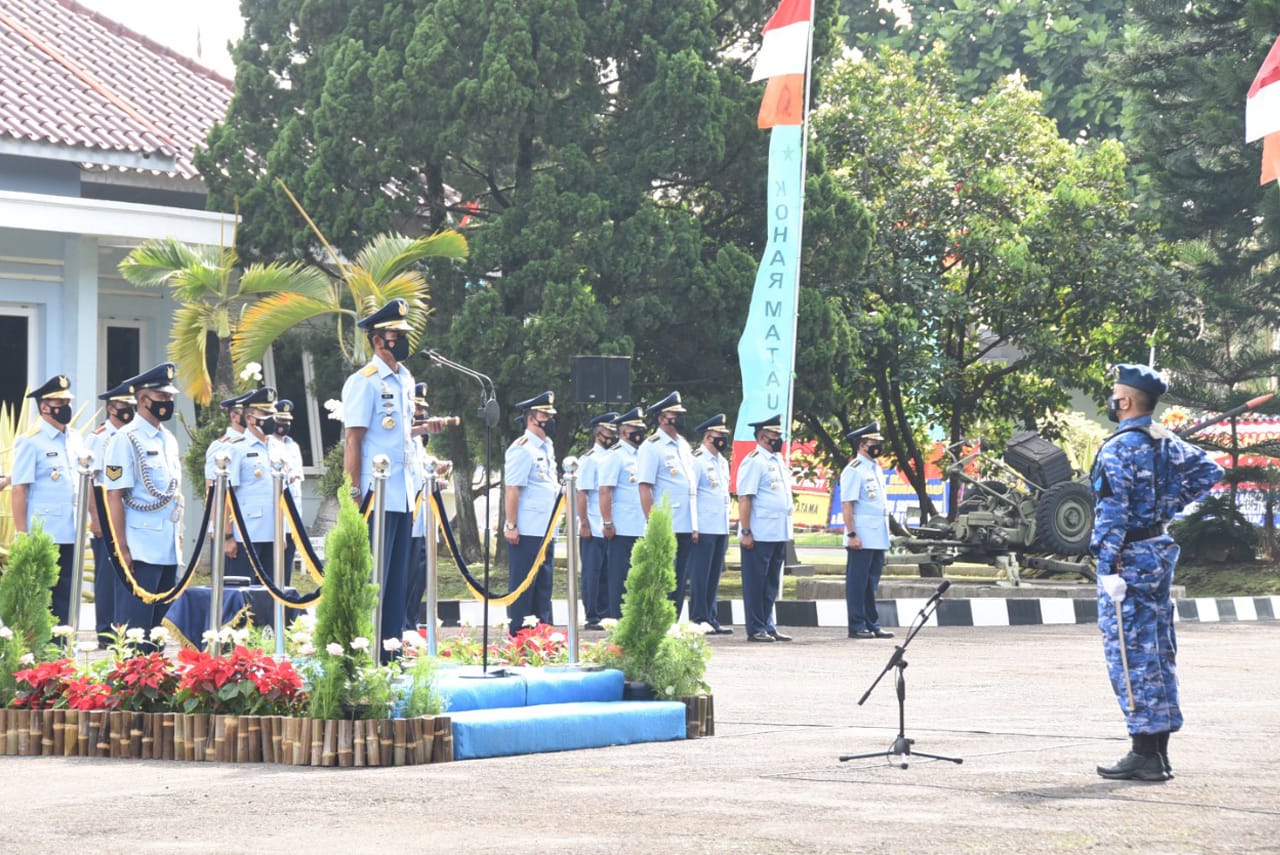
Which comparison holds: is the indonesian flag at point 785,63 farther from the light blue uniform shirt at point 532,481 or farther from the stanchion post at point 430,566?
the stanchion post at point 430,566

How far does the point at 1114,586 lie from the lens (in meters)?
8.00

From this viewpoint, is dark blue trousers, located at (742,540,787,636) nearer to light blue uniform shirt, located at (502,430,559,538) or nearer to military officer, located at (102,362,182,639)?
light blue uniform shirt, located at (502,430,559,538)

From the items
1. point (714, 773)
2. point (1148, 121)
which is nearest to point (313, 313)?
point (1148, 121)

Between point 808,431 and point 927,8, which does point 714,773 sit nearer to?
point 808,431

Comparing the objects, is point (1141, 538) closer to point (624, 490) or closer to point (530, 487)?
point (530, 487)

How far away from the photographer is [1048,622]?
732 inches

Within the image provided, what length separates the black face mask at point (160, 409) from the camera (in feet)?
37.7

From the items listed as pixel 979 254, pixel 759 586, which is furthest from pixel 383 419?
pixel 979 254

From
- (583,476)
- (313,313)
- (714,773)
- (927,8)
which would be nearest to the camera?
(714,773)

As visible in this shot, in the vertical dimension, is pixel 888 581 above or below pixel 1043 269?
below

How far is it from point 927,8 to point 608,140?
22164 mm

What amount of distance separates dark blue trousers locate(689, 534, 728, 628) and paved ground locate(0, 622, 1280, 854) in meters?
5.63

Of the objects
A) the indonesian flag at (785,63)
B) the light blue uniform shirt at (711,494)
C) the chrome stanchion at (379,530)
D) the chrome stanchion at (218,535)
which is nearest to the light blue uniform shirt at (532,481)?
the light blue uniform shirt at (711,494)

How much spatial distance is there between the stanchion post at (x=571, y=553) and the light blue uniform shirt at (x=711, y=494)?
21.4 feet
